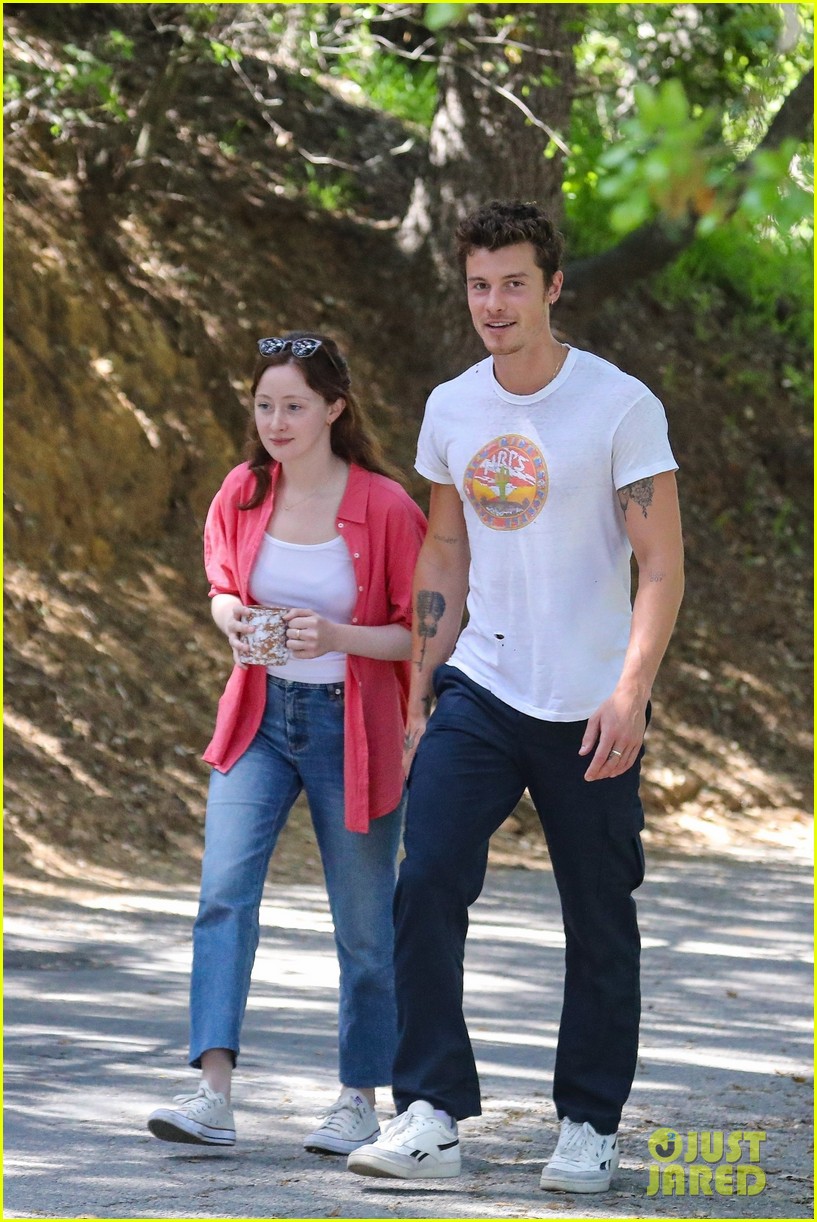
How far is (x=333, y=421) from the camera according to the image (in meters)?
4.37

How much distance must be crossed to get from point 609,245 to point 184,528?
232 inches

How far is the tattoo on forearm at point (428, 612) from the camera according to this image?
4.14 metres

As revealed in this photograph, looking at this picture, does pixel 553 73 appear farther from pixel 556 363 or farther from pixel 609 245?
pixel 556 363

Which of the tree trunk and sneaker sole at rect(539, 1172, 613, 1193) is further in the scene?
the tree trunk

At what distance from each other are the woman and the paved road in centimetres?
29

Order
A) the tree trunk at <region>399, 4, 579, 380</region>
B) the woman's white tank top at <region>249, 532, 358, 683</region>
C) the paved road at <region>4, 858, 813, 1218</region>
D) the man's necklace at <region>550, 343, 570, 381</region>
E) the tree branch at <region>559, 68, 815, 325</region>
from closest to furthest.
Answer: the paved road at <region>4, 858, 813, 1218</region> < the man's necklace at <region>550, 343, 570, 381</region> < the woman's white tank top at <region>249, 532, 358, 683</region> < the tree trunk at <region>399, 4, 579, 380</region> < the tree branch at <region>559, 68, 815, 325</region>

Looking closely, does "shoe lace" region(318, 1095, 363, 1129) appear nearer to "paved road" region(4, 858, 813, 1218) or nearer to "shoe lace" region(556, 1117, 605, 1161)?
"paved road" region(4, 858, 813, 1218)

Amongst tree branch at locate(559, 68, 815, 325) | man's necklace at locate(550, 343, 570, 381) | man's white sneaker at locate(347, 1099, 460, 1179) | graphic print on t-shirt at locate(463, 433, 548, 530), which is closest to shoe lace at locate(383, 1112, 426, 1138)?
man's white sneaker at locate(347, 1099, 460, 1179)

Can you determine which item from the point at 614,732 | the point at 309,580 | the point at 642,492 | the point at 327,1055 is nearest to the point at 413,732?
the point at 309,580

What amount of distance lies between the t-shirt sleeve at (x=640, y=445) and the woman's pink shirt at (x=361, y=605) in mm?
716

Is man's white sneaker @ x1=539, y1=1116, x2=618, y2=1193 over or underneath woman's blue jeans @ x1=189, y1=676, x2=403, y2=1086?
underneath

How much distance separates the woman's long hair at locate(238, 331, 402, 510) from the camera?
14.1 ft

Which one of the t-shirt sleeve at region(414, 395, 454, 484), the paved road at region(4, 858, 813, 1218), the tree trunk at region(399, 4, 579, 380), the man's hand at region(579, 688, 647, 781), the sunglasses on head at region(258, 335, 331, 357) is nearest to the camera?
the man's hand at region(579, 688, 647, 781)

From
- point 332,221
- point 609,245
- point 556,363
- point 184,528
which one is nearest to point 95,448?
point 184,528
